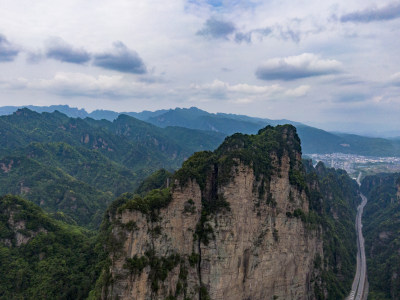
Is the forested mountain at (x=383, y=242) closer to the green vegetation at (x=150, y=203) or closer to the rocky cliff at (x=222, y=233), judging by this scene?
the rocky cliff at (x=222, y=233)

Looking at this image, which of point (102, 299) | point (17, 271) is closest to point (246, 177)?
point (102, 299)

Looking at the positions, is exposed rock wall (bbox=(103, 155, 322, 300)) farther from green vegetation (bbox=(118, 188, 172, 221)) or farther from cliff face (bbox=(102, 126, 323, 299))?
green vegetation (bbox=(118, 188, 172, 221))

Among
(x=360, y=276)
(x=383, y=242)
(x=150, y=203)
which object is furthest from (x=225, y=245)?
(x=383, y=242)

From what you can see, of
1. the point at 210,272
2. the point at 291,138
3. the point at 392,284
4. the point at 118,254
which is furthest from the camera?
the point at 392,284

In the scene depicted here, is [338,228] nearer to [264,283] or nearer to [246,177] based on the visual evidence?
[264,283]

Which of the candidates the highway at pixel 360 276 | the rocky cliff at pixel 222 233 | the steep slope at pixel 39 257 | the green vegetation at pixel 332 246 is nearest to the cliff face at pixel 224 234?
the rocky cliff at pixel 222 233

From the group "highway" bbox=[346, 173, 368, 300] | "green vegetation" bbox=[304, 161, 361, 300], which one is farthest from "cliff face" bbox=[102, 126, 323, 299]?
"highway" bbox=[346, 173, 368, 300]

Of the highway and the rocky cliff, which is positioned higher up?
the rocky cliff
